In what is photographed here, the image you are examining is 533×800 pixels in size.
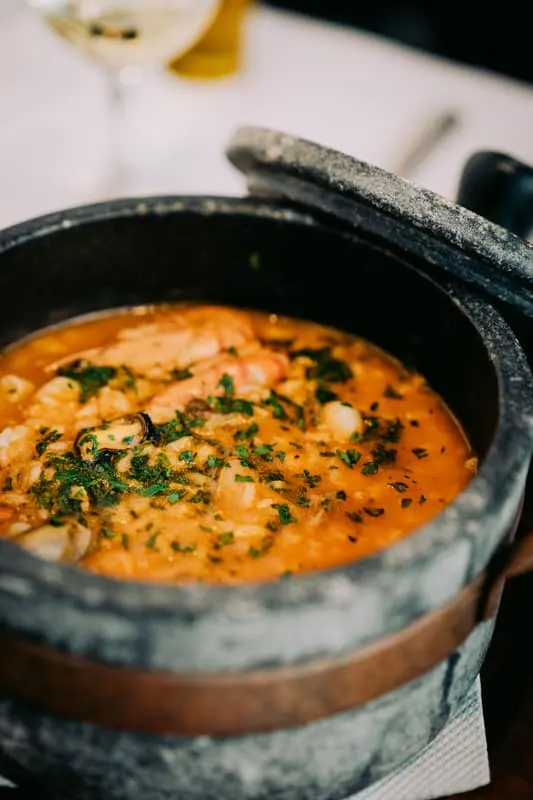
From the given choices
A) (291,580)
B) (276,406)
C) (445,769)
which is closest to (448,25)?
(276,406)

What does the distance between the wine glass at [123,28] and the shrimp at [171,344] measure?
813mm

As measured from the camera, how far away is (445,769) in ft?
4.26

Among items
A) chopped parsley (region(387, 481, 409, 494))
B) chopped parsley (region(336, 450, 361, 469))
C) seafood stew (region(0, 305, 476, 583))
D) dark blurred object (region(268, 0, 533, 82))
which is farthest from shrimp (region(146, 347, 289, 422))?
dark blurred object (region(268, 0, 533, 82))

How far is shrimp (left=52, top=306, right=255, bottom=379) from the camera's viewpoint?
1733 mm

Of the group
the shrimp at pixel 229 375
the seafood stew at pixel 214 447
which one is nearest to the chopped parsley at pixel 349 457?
the seafood stew at pixel 214 447

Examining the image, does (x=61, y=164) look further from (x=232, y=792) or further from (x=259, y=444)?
(x=232, y=792)

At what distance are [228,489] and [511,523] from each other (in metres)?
0.44

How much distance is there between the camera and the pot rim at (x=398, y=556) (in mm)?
956

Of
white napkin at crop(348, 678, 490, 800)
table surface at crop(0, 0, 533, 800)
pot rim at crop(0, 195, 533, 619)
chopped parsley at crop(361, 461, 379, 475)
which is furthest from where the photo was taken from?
table surface at crop(0, 0, 533, 800)

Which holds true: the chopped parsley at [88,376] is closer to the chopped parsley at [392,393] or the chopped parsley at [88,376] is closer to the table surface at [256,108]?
the chopped parsley at [392,393]

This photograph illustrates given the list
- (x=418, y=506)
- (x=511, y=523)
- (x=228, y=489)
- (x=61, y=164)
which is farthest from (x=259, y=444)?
(x=61, y=164)

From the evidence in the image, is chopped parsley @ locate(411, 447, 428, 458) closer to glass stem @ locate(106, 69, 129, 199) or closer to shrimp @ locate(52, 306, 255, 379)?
shrimp @ locate(52, 306, 255, 379)

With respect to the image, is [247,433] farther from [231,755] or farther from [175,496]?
[231,755]

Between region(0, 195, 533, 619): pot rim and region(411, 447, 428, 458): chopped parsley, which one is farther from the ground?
region(0, 195, 533, 619): pot rim
